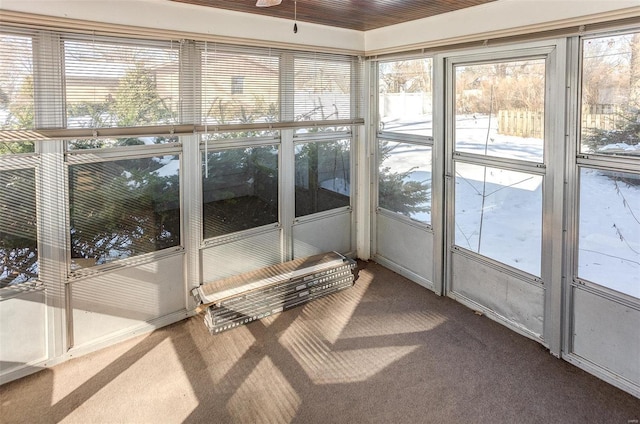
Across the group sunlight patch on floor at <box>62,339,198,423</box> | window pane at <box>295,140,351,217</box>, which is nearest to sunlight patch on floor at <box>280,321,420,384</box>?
sunlight patch on floor at <box>62,339,198,423</box>

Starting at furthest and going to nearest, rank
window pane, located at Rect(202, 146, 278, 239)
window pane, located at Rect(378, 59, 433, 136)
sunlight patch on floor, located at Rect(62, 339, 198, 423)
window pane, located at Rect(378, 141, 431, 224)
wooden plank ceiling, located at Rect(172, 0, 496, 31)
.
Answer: window pane, located at Rect(378, 141, 431, 224) → window pane, located at Rect(378, 59, 433, 136) → window pane, located at Rect(202, 146, 278, 239) → wooden plank ceiling, located at Rect(172, 0, 496, 31) → sunlight patch on floor, located at Rect(62, 339, 198, 423)

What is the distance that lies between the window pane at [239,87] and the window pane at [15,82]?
114 centimetres

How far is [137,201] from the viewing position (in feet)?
10.3

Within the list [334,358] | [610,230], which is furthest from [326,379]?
[610,230]

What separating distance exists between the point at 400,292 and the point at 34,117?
317cm

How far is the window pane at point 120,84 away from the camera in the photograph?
8.98ft

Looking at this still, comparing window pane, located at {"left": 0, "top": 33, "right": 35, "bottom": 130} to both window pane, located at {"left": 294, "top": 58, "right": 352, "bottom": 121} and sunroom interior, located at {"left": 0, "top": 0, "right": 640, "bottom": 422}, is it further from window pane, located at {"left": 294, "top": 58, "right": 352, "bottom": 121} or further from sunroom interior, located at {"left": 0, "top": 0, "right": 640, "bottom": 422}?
window pane, located at {"left": 294, "top": 58, "right": 352, "bottom": 121}

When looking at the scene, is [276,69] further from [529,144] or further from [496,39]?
[529,144]

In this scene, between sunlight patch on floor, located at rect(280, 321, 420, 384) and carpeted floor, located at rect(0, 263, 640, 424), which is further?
sunlight patch on floor, located at rect(280, 321, 420, 384)

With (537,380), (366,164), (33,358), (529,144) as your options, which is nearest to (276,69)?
(366,164)

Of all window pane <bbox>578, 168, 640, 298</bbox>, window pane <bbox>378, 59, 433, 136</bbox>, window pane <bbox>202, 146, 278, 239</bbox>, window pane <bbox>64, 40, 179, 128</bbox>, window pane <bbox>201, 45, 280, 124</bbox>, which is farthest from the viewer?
window pane <bbox>378, 59, 433, 136</bbox>

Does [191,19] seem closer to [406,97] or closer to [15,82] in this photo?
[15,82]

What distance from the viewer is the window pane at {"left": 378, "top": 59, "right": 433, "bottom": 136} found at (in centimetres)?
384

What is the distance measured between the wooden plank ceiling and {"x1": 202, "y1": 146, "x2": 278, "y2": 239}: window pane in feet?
3.66
